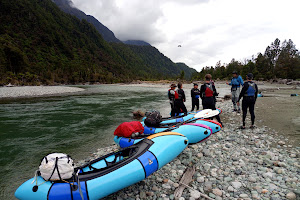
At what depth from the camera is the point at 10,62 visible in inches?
2425

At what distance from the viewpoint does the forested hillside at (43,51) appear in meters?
63.3

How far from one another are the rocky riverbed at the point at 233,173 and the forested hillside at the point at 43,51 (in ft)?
194

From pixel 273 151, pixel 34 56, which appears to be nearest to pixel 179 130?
pixel 273 151

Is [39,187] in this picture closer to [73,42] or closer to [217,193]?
[217,193]

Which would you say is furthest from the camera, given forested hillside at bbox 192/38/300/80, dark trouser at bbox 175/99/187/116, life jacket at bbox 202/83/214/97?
forested hillside at bbox 192/38/300/80

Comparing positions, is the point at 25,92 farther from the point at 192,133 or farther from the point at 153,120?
the point at 192,133

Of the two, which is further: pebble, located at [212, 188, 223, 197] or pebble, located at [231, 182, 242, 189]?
pebble, located at [231, 182, 242, 189]

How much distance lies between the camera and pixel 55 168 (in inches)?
104

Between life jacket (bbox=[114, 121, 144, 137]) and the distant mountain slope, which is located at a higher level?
the distant mountain slope

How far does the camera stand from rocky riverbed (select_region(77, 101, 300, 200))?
300 cm

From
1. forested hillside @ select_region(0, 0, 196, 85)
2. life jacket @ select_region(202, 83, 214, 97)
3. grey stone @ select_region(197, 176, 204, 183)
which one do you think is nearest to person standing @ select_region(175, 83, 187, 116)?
life jacket @ select_region(202, 83, 214, 97)

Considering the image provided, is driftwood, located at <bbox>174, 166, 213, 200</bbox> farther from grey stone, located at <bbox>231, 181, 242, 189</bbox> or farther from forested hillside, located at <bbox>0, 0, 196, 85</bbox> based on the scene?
forested hillside, located at <bbox>0, 0, 196, 85</bbox>

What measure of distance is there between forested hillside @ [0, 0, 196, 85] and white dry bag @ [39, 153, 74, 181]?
58.0 m

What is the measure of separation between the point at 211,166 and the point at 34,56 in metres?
123
